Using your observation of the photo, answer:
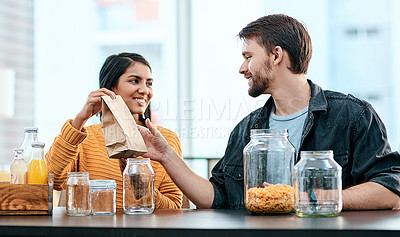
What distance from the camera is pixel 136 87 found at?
7.35 ft

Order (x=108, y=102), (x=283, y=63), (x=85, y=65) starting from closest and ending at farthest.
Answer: (x=108, y=102) < (x=283, y=63) < (x=85, y=65)

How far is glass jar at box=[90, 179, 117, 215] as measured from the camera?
4.52 feet

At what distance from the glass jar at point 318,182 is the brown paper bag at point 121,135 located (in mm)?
449

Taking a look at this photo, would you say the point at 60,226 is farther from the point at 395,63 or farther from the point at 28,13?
the point at 28,13

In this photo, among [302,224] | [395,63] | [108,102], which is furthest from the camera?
[395,63]

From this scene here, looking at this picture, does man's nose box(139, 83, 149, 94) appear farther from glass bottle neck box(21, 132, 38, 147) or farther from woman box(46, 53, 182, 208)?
glass bottle neck box(21, 132, 38, 147)

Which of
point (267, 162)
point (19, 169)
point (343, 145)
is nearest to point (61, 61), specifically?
point (19, 169)

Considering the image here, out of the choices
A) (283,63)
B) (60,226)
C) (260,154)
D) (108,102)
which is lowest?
(60,226)

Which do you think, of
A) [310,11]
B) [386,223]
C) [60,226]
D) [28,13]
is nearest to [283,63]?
[386,223]

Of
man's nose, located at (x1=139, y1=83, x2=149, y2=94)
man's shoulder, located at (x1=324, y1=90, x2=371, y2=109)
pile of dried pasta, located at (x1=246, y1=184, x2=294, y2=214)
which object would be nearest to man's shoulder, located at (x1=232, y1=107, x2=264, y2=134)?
man's shoulder, located at (x1=324, y1=90, x2=371, y2=109)

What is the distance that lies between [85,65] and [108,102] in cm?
267

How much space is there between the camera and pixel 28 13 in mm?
4230

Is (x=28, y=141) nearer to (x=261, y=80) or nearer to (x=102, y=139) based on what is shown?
(x=102, y=139)

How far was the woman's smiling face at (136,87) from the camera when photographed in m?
2.23
